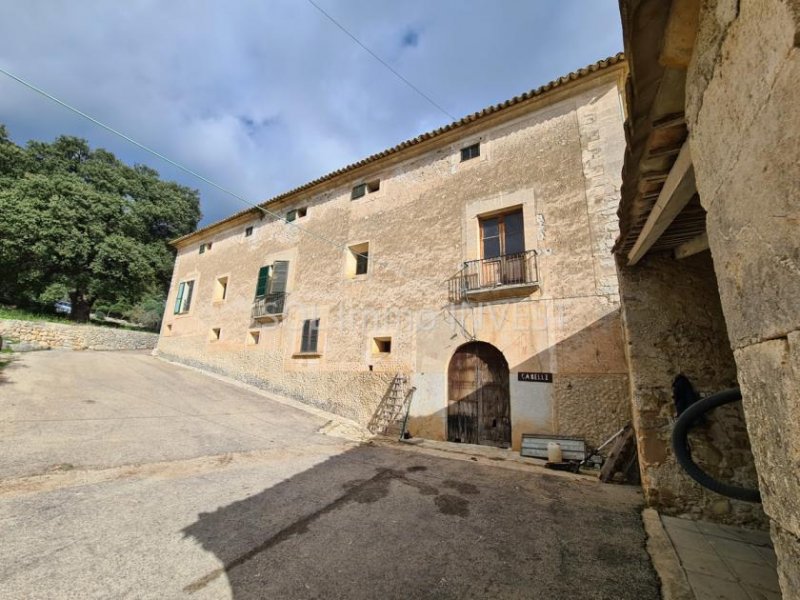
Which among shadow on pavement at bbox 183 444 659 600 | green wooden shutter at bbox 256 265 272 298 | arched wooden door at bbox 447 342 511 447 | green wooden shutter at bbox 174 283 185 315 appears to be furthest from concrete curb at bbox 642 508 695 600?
green wooden shutter at bbox 174 283 185 315

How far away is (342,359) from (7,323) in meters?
13.9

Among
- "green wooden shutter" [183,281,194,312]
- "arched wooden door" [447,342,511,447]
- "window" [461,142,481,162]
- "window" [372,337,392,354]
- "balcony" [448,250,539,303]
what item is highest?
"window" [461,142,481,162]

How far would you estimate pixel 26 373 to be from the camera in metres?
7.80

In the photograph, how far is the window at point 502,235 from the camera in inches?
301

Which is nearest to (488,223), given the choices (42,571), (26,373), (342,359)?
(342,359)

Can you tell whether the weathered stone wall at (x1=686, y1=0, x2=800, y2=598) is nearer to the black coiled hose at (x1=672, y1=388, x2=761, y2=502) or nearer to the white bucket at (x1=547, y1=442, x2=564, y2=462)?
the black coiled hose at (x1=672, y1=388, x2=761, y2=502)

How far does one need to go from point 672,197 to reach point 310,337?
953cm

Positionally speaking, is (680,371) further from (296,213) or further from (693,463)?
(296,213)

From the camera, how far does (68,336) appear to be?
1469 centimetres

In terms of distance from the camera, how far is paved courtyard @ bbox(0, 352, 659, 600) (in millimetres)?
2287

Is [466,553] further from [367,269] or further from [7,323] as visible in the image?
[7,323]

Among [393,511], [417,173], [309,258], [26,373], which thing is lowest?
[393,511]

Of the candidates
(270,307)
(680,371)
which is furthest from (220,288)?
(680,371)

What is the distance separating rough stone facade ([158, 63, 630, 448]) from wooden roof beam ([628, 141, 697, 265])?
11.4 ft
